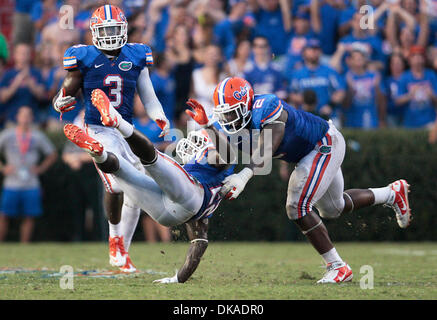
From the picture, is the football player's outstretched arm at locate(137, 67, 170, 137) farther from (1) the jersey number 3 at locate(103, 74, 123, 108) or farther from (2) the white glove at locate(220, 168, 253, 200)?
(2) the white glove at locate(220, 168, 253, 200)

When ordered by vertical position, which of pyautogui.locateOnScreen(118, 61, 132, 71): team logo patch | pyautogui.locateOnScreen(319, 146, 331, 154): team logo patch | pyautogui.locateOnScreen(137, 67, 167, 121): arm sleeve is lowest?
pyautogui.locateOnScreen(319, 146, 331, 154): team logo patch

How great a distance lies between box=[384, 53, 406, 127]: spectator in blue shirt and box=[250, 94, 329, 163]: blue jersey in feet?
17.2

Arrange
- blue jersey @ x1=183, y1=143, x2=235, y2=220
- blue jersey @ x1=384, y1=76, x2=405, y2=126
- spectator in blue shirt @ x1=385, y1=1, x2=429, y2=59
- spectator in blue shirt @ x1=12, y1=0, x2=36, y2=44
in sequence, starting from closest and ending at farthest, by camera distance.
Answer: blue jersey @ x1=183, y1=143, x2=235, y2=220, blue jersey @ x1=384, y1=76, x2=405, y2=126, spectator in blue shirt @ x1=385, y1=1, x2=429, y2=59, spectator in blue shirt @ x1=12, y1=0, x2=36, y2=44

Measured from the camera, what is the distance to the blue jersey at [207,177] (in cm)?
609

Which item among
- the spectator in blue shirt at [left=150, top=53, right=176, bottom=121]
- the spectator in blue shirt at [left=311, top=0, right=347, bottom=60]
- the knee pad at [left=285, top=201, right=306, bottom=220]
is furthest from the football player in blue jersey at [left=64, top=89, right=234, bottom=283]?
the spectator in blue shirt at [left=311, top=0, right=347, bottom=60]

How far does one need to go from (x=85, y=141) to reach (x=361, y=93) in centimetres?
610

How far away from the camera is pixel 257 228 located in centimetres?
1080

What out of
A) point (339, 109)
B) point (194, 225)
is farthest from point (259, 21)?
point (194, 225)

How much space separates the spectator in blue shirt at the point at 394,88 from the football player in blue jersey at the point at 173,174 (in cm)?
569

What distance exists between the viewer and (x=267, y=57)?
431 inches

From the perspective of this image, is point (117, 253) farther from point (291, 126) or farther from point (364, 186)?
point (364, 186)

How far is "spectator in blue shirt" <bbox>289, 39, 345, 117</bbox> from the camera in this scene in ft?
Answer: 35.1

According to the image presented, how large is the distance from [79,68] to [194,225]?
171 cm

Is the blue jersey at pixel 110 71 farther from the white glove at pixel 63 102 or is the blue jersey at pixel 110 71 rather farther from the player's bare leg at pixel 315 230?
the player's bare leg at pixel 315 230
